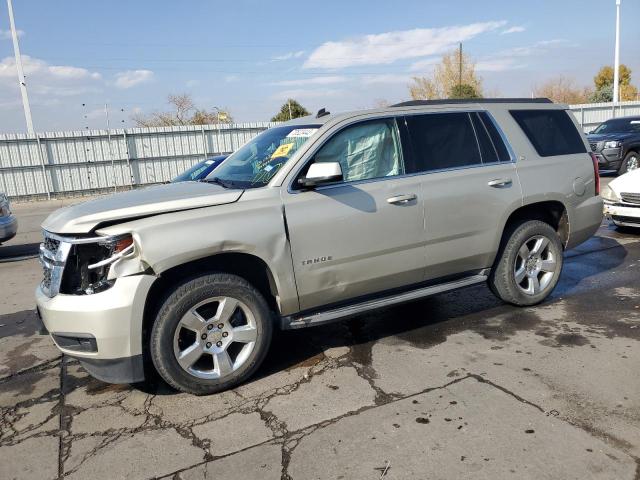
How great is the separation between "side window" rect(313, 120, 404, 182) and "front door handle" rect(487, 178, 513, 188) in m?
0.90

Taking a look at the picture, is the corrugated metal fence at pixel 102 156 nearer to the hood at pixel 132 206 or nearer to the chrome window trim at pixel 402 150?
the hood at pixel 132 206

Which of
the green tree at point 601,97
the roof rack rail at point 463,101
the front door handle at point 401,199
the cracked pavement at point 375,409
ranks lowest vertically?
the cracked pavement at point 375,409

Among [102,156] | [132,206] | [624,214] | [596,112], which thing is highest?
[596,112]

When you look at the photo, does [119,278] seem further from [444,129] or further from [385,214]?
[444,129]

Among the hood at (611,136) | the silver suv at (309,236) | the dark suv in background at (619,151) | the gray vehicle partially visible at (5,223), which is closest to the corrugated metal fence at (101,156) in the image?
the gray vehicle partially visible at (5,223)

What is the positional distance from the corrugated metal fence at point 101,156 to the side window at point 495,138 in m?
19.5

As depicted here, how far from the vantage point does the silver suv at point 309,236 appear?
3301 mm

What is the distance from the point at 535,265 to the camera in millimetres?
5031

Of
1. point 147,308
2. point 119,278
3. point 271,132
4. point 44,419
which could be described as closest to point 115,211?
point 119,278

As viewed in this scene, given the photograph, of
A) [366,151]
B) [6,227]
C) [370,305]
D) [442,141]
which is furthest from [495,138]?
[6,227]

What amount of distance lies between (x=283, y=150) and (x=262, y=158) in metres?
0.28

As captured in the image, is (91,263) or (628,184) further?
(628,184)

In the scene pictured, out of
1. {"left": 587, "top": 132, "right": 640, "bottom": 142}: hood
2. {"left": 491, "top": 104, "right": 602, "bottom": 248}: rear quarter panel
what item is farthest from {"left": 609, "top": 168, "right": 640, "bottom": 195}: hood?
{"left": 587, "top": 132, "right": 640, "bottom": 142}: hood

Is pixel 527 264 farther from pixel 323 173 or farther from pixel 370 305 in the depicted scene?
pixel 323 173
